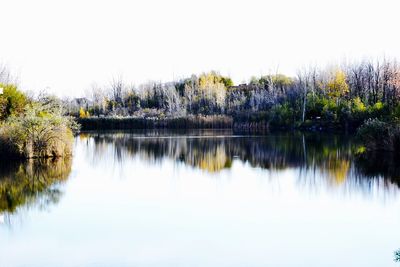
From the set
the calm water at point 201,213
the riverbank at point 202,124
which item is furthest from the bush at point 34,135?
the riverbank at point 202,124

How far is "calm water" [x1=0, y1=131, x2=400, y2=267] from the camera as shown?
771 cm

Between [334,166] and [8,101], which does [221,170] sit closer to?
[334,166]

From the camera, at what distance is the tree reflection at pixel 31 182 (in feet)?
38.6

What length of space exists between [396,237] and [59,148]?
14058mm

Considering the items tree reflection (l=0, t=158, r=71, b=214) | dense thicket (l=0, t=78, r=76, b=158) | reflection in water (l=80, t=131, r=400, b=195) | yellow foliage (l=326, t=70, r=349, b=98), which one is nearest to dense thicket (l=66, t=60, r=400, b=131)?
yellow foliage (l=326, t=70, r=349, b=98)

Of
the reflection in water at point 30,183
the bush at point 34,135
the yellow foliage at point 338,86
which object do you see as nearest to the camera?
the reflection in water at point 30,183

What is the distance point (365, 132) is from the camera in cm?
2145

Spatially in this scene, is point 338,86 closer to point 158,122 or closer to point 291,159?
point 158,122

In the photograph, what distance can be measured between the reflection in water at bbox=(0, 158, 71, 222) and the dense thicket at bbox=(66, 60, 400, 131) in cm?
2334

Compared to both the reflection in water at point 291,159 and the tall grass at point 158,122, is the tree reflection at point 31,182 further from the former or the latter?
the tall grass at point 158,122

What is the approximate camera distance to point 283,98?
50.7 m

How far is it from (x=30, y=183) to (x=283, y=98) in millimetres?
38905

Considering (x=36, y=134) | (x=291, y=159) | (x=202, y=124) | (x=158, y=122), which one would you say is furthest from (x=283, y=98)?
(x=36, y=134)

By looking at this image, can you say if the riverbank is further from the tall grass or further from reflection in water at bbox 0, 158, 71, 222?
reflection in water at bbox 0, 158, 71, 222
